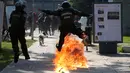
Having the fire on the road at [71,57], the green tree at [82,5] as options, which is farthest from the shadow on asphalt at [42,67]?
the green tree at [82,5]

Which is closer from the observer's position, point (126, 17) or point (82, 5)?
point (126, 17)

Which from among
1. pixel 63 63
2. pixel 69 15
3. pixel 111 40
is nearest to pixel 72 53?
pixel 63 63

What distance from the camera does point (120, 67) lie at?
1360cm

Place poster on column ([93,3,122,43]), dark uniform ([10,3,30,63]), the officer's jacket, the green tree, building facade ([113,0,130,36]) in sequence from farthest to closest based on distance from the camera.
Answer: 1. the green tree
2. building facade ([113,0,130,36])
3. poster on column ([93,3,122,43])
4. dark uniform ([10,3,30,63])
5. the officer's jacket

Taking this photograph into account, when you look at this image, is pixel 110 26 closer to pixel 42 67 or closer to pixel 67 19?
pixel 67 19

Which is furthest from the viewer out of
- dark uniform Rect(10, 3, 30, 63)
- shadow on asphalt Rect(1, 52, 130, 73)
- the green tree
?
the green tree

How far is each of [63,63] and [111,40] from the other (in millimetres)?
5924

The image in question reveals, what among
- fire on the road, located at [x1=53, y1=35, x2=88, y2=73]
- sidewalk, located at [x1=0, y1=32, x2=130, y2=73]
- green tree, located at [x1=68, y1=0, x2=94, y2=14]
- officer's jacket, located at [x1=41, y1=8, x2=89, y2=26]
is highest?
officer's jacket, located at [x1=41, y1=8, x2=89, y2=26]

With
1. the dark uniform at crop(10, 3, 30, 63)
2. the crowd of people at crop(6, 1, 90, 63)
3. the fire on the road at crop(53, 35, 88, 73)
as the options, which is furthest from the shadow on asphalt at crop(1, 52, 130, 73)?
the dark uniform at crop(10, 3, 30, 63)

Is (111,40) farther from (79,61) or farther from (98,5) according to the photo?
(79,61)

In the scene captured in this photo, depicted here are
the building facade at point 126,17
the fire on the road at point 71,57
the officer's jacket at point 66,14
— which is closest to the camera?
the fire on the road at point 71,57

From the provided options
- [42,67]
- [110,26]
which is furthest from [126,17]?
[42,67]

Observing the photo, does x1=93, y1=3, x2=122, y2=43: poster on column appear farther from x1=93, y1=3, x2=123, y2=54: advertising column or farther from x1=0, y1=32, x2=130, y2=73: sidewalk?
x1=0, y1=32, x2=130, y2=73: sidewalk

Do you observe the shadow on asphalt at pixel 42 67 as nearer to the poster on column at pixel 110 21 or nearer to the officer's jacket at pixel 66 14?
the officer's jacket at pixel 66 14
